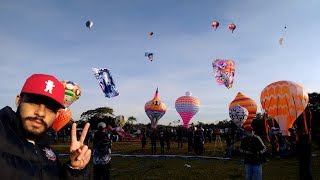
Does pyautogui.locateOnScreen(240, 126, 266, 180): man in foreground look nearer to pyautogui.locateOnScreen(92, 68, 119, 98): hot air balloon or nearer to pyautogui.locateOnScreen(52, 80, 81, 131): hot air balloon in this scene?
pyautogui.locateOnScreen(92, 68, 119, 98): hot air balloon

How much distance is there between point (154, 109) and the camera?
149 ft

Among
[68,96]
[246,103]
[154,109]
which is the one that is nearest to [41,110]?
[68,96]

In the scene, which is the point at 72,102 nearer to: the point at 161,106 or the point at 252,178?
the point at 252,178

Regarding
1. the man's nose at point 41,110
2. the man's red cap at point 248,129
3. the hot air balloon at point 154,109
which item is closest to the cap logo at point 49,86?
the man's nose at point 41,110

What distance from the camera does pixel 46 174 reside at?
2.33 metres

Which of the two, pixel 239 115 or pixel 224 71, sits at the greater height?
pixel 224 71

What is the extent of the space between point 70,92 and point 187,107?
18.4 metres

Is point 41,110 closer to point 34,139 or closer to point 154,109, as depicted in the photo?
point 34,139

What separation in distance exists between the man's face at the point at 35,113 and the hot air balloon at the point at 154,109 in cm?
4297

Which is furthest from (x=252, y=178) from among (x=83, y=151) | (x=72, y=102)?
(x=72, y=102)

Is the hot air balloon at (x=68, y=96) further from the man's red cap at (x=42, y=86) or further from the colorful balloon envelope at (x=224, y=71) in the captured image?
the man's red cap at (x=42, y=86)

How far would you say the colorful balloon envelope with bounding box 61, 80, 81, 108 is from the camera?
2430 cm

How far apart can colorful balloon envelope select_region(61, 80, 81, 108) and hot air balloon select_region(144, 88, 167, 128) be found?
20143 mm

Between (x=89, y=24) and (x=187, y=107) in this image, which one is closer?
(x=89, y=24)
